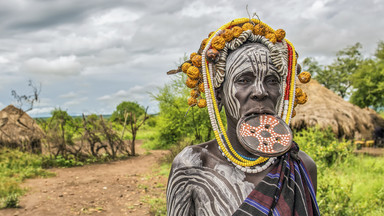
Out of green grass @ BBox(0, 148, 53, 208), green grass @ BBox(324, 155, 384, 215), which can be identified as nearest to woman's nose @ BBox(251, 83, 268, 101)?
green grass @ BBox(324, 155, 384, 215)

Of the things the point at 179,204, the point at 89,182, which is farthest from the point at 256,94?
the point at 89,182

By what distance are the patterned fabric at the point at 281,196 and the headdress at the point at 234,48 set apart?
0.12 m

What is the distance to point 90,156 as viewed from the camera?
472 inches

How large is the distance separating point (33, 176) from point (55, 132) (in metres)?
2.44

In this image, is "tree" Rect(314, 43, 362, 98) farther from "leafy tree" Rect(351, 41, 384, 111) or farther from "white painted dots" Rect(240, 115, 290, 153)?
"white painted dots" Rect(240, 115, 290, 153)

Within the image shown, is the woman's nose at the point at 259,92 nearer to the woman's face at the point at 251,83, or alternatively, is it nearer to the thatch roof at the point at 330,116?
the woman's face at the point at 251,83

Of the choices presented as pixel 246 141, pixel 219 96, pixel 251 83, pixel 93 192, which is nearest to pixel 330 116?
pixel 93 192

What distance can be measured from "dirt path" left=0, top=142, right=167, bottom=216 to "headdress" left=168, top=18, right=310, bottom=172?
16.5ft

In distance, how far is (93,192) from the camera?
302 inches

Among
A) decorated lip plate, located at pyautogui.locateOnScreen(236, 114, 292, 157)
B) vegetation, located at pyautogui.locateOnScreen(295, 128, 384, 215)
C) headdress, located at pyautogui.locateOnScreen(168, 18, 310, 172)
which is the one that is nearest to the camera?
decorated lip plate, located at pyautogui.locateOnScreen(236, 114, 292, 157)

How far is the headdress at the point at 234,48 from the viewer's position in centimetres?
171

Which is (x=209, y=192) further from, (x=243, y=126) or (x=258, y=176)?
(x=243, y=126)

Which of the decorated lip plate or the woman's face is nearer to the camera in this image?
the decorated lip plate

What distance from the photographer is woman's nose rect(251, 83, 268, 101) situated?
5.21 feet
